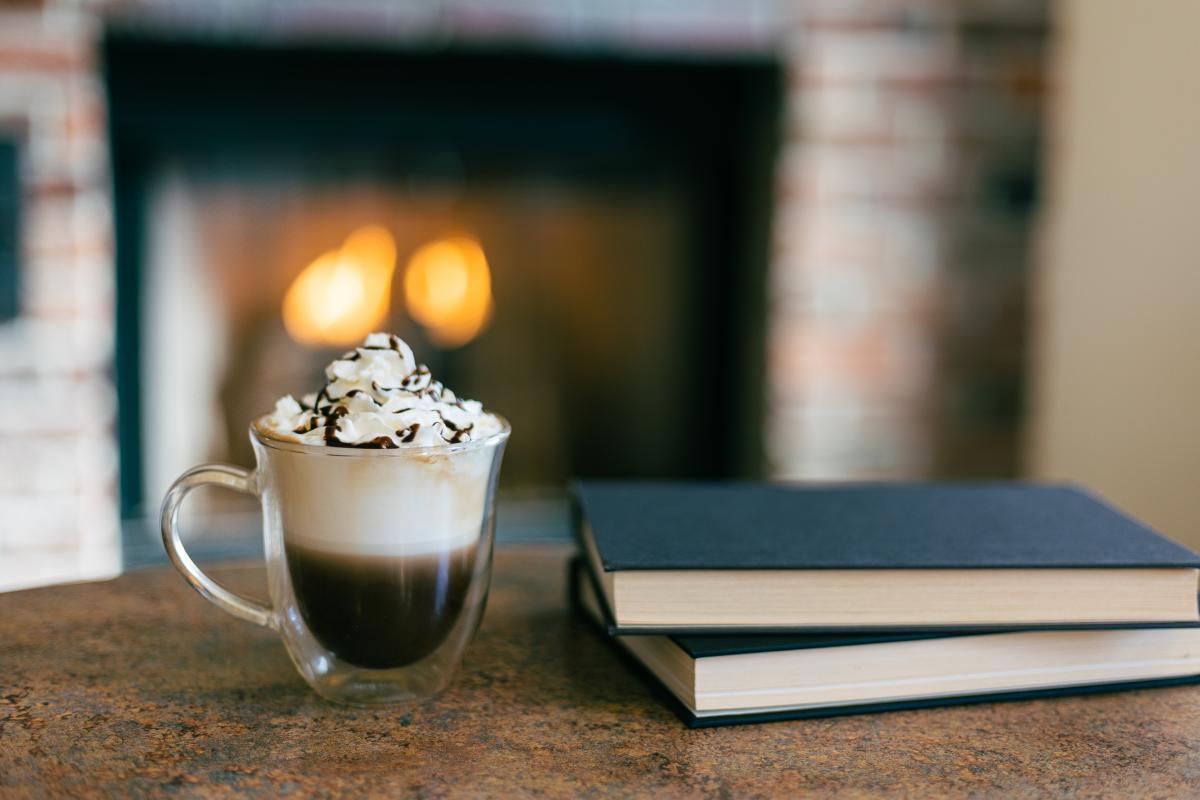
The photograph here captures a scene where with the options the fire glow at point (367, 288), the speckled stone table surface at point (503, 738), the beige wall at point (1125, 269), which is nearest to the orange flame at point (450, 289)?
the fire glow at point (367, 288)

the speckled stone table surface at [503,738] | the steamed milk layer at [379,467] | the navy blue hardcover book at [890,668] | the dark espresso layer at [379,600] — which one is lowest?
the speckled stone table surface at [503,738]

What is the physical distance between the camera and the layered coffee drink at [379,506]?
53 centimetres

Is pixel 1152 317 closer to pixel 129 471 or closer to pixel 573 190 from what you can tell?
pixel 573 190

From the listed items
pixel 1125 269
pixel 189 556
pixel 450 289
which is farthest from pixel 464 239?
pixel 189 556

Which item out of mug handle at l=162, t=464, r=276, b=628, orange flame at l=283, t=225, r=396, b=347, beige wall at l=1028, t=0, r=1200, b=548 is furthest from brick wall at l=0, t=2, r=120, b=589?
beige wall at l=1028, t=0, r=1200, b=548

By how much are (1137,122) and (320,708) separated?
4.19 ft

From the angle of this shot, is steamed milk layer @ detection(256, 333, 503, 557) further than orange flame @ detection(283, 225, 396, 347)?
No

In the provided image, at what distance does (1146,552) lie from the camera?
59cm

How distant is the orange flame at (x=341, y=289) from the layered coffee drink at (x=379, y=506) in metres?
1.12

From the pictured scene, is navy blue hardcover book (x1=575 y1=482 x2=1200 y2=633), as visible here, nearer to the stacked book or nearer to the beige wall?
the stacked book

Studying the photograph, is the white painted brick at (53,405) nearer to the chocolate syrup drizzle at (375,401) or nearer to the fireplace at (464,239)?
the fireplace at (464,239)

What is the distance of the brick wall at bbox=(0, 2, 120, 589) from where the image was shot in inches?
55.8

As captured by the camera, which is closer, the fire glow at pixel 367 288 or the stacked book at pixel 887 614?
the stacked book at pixel 887 614

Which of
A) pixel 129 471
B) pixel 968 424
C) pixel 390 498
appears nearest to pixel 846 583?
pixel 390 498
